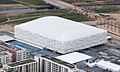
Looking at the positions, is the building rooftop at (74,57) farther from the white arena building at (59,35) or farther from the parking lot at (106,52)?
the parking lot at (106,52)

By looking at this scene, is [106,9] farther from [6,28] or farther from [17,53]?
[17,53]

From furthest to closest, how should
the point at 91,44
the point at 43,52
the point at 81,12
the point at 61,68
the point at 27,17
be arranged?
1. the point at 81,12
2. the point at 27,17
3. the point at 91,44
4. the point at 43,52
5. the point at 61,68

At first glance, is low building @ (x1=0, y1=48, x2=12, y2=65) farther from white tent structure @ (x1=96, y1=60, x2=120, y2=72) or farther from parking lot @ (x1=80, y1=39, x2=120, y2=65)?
parking lot @ (x1=80, y1=39, x2=120, y2=65)

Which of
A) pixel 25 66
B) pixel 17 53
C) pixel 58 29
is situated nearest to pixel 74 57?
pixel 25 66

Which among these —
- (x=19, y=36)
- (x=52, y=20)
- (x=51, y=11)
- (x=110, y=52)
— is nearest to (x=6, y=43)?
(x=19, y=36)

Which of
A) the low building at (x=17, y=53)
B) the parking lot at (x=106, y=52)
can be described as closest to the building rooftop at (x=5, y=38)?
the low building at (x=17, y=53)

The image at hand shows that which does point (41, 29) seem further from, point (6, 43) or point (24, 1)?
point (24, 1)

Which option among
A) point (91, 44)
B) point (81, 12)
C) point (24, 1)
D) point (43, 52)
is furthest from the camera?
point (24, 1)
